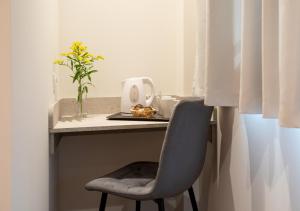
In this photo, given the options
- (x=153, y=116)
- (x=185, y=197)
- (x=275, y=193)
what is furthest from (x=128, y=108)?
(x=275, y=193)

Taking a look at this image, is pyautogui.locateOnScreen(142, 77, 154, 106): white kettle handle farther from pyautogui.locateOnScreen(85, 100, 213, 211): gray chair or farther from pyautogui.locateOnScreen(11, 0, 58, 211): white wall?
pyautogui.locateOnScreen(11, 0, 58, 211): white wall

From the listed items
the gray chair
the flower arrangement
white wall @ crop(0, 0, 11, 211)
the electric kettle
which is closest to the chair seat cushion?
the gray chair

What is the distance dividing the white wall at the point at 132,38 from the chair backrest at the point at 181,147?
2.47 ft

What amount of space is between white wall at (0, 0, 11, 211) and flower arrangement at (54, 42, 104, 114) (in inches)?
49.1

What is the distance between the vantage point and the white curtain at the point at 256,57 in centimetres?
87

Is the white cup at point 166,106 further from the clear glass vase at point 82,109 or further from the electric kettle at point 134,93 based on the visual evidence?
the clear glass vase at point 82,109

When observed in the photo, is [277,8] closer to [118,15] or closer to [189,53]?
[189,53]

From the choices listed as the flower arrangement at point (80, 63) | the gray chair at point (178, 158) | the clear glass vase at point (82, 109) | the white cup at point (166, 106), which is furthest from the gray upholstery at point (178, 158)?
the flower arrangement at point (80, 63)

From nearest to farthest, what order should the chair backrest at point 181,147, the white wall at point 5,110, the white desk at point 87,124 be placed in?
the white wall at point 5,110 → the chair backrest at point 181,147 → the white desk at point 87,124

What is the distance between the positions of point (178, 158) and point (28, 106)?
75cm

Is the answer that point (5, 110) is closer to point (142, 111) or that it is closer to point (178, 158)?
point (178, 158)

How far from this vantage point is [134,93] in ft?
7.41

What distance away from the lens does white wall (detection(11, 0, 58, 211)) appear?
3.09ft

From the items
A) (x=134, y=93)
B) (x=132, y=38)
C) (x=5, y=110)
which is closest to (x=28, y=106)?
(x=5, y=110)
